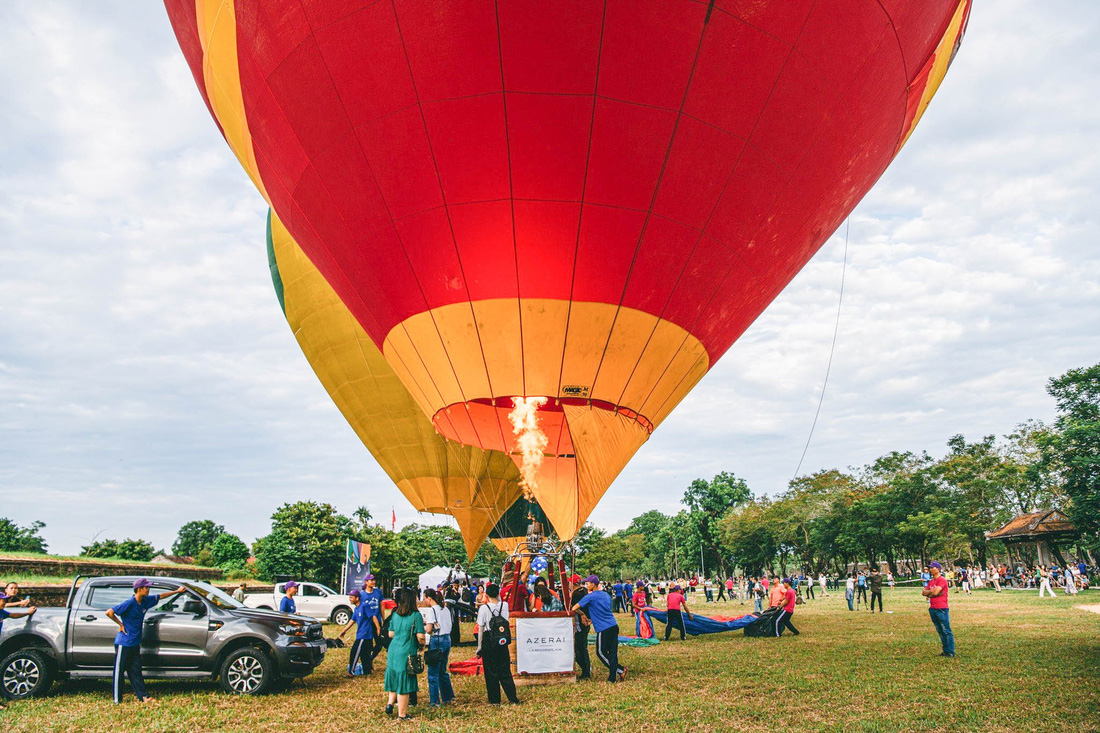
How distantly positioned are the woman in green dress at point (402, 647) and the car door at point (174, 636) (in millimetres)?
2731

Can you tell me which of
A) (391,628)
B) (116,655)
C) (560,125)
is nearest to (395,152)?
(560,125)

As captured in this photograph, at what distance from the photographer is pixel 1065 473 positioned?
102ft

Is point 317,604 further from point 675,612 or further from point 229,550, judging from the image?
point 229,550

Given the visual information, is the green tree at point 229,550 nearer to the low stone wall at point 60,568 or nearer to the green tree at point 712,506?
the low stone wall at point 60,568

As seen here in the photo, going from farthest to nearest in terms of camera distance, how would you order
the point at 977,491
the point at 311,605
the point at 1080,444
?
1. the point at 977,491
2. the point at 1080,444
3. the point at 311,605

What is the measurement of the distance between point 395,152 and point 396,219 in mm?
841

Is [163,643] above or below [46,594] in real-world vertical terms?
below

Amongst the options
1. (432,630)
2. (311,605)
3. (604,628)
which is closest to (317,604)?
(311,605)

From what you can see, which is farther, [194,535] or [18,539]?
[194,535]

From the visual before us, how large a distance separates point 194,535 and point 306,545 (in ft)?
329

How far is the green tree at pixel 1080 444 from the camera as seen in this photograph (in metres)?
28.4

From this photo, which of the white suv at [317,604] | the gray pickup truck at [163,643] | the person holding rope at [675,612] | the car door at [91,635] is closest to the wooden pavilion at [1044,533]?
the person holding rope at [675,612]

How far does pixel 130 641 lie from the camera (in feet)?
23.7

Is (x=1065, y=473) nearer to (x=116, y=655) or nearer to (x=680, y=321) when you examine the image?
(x=680, y=321)
